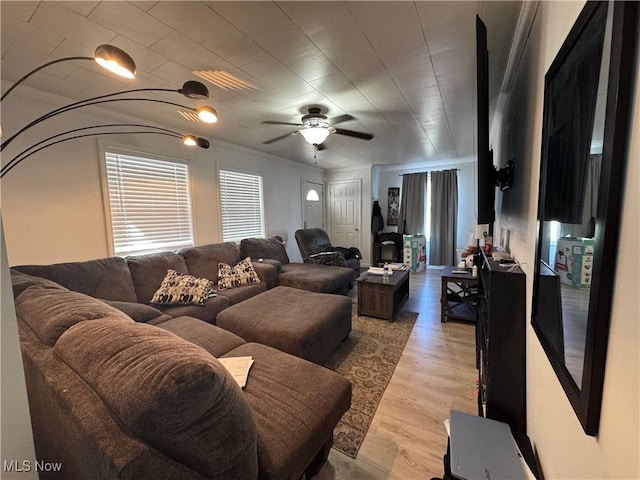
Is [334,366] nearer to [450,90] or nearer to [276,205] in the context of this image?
[450,90]

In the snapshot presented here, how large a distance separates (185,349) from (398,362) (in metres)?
2.06

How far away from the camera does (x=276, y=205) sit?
5.14 meters

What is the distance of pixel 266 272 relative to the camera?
3.50m

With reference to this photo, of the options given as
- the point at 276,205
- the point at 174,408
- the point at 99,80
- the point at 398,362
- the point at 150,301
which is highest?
the point at 99,80

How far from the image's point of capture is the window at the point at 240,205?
13.6ft

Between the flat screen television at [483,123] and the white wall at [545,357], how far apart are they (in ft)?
0.62

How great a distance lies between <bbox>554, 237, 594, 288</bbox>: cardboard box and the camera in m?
0.60

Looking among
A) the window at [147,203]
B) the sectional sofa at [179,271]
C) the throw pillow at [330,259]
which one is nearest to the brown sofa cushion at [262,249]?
the sectional sofa at [179,271]

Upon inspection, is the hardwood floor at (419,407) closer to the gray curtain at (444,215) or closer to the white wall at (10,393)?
the white wall at (10,393)

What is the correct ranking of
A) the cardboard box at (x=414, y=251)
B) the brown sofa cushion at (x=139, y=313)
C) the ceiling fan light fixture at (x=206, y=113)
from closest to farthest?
the ceiling fan light fixture at (x=206, y=113) → the brown sofa cushion at (x=139, y=313) → the cardboard box at (x=414, y=251)

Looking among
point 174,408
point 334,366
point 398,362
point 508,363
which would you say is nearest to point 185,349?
point 174,408

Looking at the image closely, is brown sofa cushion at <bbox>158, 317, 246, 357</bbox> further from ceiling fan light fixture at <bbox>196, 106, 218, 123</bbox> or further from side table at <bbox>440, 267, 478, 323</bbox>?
side table at <bbox>440, 267, 478, 323</bbox>

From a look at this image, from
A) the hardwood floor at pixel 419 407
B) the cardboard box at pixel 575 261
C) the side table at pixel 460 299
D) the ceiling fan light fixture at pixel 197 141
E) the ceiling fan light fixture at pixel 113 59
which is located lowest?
the hardwood floor at pixel 419 407

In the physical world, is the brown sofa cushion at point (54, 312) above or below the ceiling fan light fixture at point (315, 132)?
below
